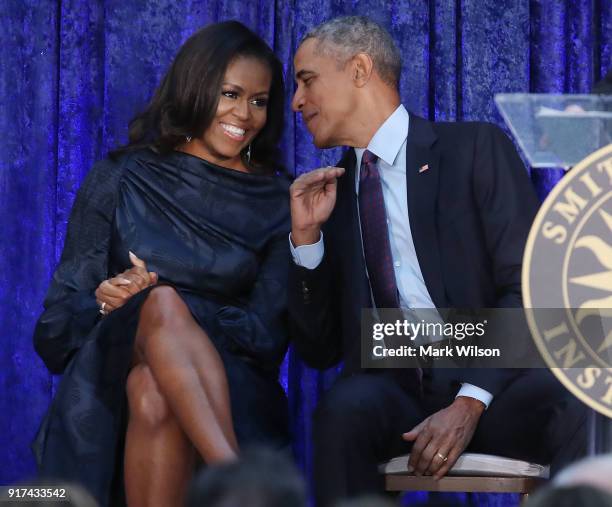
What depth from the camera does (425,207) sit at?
2049mm

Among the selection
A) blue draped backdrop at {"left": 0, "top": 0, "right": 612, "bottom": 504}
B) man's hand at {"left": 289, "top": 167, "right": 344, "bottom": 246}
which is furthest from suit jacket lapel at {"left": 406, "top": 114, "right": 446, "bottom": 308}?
blue draped backdrop at {"left": 0, "top": 0, "right": 612, "bottom": 504}

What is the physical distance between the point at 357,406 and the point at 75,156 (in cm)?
121

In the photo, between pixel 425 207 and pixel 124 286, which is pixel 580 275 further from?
pixel 124 286

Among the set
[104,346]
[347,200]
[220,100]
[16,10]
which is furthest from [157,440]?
[16,10]

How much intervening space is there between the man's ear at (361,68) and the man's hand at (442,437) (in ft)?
2.25

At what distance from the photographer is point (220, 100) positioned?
2.39 m

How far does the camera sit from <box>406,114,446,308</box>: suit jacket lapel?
2.03m

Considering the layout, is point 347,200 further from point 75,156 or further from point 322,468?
point 75,156

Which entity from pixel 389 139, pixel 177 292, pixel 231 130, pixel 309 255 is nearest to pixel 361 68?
pixel 389 139

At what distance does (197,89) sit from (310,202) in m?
0.49

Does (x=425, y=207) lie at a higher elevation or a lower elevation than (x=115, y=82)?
lower

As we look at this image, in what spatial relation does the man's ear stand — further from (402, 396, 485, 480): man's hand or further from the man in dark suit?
(402, 396, 485, 480): man's hand

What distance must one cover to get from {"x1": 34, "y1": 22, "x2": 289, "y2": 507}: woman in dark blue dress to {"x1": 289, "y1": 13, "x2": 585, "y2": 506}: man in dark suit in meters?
0.17

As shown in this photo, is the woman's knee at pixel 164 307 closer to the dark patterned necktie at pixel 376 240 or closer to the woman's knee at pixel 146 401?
the woman's knee at pixel 146 401
